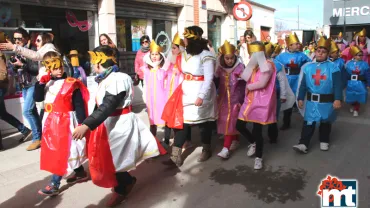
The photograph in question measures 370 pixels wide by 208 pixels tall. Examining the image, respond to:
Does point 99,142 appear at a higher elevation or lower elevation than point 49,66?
lower

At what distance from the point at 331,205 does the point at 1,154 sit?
456 cm

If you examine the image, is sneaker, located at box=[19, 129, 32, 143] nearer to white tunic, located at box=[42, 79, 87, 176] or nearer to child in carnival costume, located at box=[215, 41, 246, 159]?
white tunic, located at box=[42, 79, 87, 176]

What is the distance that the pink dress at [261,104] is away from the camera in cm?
412

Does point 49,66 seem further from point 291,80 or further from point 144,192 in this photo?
point 291,80

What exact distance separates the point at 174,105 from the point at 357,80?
4.97 meters

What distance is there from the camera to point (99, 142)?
3.00 metres

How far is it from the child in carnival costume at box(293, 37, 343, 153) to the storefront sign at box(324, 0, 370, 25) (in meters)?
21.9

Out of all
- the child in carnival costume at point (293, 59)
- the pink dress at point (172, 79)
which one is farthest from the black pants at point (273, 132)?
the pink dress at point (172, 79)

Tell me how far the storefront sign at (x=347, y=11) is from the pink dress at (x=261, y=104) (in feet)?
74.8

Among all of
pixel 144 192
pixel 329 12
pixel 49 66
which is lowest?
pixel 144 192

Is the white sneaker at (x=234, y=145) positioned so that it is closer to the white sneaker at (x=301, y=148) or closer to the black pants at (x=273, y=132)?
the black pants at (x=273, y=132)

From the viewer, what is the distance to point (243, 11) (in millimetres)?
11859

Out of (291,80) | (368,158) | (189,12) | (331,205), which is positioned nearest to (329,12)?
(189,12)

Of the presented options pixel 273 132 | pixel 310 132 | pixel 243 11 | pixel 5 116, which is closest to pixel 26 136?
pixel 5 116
